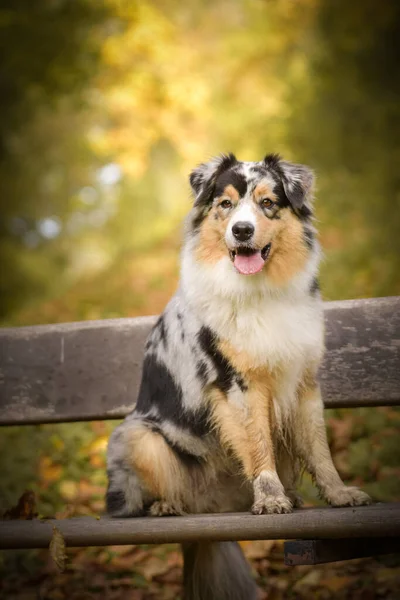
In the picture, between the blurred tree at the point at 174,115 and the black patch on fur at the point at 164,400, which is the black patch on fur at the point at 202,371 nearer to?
the black patch on fur at the point at 164,400

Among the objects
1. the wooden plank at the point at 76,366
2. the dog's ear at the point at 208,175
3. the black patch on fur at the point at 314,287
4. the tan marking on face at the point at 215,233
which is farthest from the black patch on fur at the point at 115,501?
the dog's ear at the point at 208,175

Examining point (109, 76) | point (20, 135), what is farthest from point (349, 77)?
point (20, 135)

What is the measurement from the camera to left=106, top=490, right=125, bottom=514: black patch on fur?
3312mm

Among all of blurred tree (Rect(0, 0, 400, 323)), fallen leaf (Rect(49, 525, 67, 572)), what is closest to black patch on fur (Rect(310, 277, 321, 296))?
fallen leaf (Rect(49, 525, 67, 572))

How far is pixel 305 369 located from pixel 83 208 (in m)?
11.2

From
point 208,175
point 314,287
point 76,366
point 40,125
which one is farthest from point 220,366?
point 40,125

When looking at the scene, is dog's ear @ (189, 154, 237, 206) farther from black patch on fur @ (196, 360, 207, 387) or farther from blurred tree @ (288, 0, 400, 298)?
blurred tree @ (288, 0, 400, 298)

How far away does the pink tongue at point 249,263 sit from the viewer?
123 inches

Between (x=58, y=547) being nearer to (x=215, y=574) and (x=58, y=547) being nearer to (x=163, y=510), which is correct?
(x=163, y=510)

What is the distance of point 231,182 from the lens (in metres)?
3.24

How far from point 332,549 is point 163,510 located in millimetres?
942

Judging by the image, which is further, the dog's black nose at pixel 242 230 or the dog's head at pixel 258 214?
the dog's head at pixel 258 214

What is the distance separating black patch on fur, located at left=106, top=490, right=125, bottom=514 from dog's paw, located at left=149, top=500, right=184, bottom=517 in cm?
15

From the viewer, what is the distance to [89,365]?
3969mm
